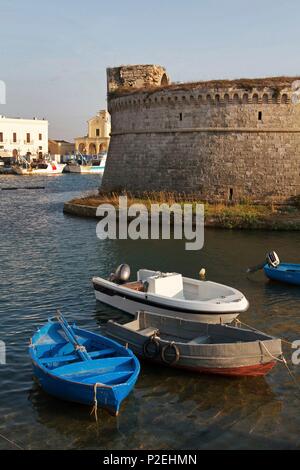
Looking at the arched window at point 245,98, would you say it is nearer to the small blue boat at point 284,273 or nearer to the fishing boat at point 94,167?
the small blue boat at point 284,273

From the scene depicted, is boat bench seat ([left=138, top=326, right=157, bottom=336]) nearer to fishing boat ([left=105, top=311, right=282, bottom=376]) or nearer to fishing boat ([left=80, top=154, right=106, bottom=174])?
fishing boat ([left=105, top=311, right=282, bottom=376])

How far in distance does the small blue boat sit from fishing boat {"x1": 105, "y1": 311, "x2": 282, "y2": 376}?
6.23 m

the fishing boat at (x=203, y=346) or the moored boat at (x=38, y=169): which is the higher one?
the moored boat at (x=38, y=169)

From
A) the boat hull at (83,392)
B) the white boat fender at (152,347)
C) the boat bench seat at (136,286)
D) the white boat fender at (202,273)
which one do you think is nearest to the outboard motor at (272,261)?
the white boat fender at (202,273)

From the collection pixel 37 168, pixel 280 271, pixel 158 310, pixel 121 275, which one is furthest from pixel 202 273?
pixel 37 168

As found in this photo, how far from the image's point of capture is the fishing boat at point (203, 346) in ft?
30.5

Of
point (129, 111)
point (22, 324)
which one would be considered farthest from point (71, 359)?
point (129, 111)

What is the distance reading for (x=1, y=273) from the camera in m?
17.2

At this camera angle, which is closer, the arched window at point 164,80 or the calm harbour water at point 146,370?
the calm harbour water at point 146,370

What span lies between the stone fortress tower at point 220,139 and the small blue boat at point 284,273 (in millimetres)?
10656

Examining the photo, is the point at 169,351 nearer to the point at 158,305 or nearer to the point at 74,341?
the point at 74,341

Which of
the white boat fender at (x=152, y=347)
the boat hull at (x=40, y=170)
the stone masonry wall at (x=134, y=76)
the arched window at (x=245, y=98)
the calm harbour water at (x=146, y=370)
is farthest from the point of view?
the boat hull at (x=40, y=170)

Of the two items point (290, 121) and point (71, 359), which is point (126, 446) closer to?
point (71, 359)

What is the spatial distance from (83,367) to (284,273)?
908cm
